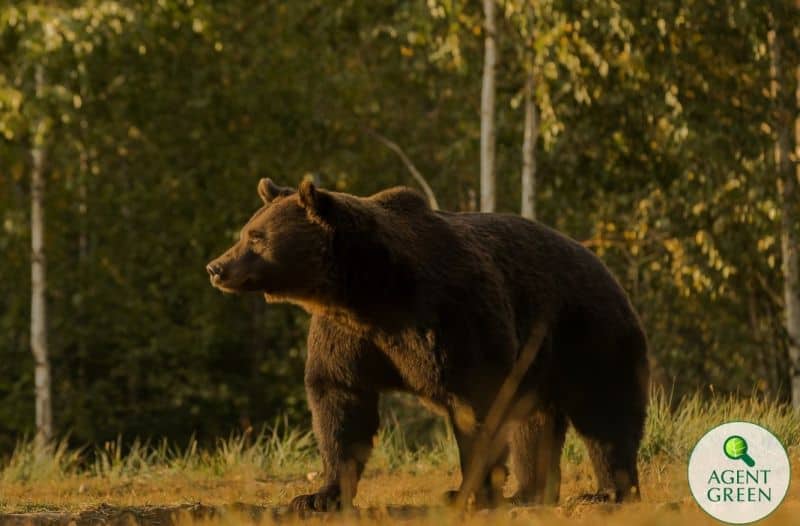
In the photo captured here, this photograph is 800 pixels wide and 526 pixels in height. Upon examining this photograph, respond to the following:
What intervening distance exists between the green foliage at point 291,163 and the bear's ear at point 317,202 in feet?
22.5

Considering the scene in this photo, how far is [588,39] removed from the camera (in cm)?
1339

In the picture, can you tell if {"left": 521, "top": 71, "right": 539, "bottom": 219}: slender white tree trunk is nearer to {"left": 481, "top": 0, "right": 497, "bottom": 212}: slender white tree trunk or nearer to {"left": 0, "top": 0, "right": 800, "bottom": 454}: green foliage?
{"left": 0, "top": 0, "right": 800, "bottom": 454}: green foliage

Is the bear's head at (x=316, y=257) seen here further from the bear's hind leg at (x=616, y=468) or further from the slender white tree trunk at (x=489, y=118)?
the slender white tree trunk at (x=489, y=118)

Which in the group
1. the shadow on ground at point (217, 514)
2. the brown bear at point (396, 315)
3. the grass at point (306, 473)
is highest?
the brown bear at point (396, 315)

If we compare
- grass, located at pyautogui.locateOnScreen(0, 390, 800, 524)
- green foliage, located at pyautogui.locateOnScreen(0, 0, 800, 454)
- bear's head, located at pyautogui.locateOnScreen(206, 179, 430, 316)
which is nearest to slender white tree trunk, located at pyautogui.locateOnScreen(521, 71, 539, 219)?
green foliage, located at pyautogui.locateOnScreen(0, 0, 800, 454)

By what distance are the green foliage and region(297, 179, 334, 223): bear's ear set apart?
22.5 feet

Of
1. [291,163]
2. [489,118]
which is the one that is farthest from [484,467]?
[291,163]

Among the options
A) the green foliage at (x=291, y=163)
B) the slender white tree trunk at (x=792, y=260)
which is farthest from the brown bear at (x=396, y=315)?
the slender white tree trunk at (x=792, y=260)

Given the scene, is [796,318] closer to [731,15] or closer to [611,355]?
[731,15]

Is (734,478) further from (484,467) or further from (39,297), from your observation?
(39,297)

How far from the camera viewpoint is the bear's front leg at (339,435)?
21.3 ft

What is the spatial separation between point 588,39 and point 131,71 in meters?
7.85

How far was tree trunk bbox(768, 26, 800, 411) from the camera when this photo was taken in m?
12.9

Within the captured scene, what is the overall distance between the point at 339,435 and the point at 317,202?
1129 millimetres
